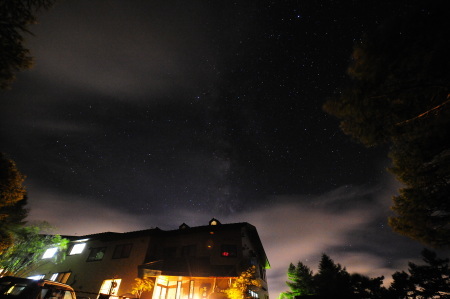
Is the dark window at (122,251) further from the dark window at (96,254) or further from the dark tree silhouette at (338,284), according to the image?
the dark tree silhouette at (338,284)

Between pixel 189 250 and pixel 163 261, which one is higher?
pixel 189 250

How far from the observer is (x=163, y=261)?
18.0m

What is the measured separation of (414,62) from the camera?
7.32m

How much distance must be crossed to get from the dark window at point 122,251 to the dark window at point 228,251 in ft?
32.4

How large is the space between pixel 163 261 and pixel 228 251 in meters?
6.02

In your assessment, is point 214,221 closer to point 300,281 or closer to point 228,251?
point 228,251

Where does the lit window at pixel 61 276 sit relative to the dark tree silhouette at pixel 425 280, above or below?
below

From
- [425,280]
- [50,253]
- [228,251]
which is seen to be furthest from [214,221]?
[425,280]

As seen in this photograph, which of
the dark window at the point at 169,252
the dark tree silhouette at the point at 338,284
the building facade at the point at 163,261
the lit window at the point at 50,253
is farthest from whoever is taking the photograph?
the dark tree silhouette at the point at 338,284

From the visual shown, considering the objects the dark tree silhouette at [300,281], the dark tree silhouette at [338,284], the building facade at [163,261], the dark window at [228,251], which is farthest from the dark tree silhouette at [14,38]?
the dark tree silhouette at [300,281]

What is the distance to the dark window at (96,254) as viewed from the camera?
21694 millimetres

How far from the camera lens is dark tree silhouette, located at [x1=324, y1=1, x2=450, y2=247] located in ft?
22.8

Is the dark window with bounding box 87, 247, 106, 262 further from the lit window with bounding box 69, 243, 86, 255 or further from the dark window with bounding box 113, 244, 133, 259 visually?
→ the lit window with bounding box 69, 243, 86, 255

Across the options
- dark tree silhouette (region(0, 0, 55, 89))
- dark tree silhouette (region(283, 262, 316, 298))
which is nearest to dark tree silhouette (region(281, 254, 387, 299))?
dark tree silhouette (region(283, 262, 316, 298))
